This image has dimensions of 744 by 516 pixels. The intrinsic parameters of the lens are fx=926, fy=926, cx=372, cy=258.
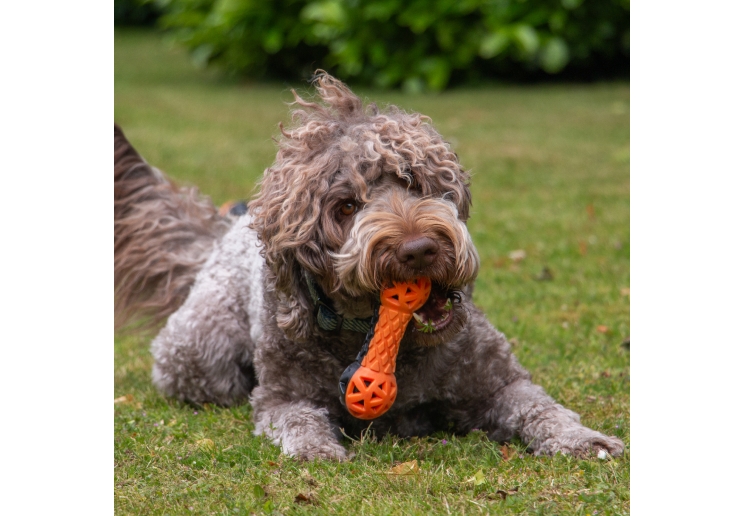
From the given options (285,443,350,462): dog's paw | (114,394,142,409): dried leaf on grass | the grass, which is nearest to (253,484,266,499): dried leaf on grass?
the grass

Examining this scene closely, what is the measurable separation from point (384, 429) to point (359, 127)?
1444mm

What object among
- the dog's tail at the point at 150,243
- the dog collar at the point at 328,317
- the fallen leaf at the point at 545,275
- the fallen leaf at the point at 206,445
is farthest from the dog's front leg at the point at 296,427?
the fallen leaf at the point at 545,275

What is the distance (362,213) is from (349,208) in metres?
0.13

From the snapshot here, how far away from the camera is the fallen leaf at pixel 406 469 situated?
12.6 ft

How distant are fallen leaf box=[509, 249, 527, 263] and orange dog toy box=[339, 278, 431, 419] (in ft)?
13.7

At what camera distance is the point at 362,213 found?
148 inches

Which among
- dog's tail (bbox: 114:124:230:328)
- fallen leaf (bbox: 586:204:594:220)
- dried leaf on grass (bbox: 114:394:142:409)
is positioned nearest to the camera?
dried leaf on grass (bbox: 114:394:142:409)

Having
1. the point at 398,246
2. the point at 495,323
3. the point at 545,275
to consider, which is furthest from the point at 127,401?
the point at 545,275

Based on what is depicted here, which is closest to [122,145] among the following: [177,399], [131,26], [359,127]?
[177,399]

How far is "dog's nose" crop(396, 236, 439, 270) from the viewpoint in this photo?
3.61 metres

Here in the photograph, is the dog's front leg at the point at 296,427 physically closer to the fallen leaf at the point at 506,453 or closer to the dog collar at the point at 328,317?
the dog collar at the point at 328,317

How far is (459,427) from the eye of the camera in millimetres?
4504

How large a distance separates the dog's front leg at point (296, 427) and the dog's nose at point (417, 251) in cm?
98

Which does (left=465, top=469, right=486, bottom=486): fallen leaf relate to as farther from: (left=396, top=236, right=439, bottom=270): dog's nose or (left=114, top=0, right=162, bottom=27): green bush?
(left=114, top=0, right=162, bottom=27): green bush
